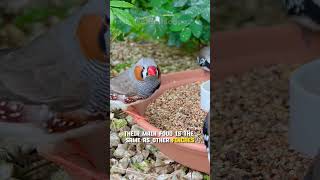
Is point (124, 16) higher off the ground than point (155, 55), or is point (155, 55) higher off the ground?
point (124, 16)

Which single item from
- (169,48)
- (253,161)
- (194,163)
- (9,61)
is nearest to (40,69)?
(9,61)

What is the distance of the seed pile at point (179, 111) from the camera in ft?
5.88

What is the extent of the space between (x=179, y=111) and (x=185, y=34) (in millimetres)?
218

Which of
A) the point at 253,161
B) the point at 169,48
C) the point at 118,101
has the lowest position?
the point at 253,161

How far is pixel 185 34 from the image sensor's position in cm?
177

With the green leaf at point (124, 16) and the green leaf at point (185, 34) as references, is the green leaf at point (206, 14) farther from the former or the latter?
the green leaf at point (124, 16)

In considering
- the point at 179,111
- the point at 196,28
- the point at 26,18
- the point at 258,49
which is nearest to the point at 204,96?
the point at 179,111

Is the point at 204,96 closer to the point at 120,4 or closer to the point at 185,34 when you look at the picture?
the point at 185,34

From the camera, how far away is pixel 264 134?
201 cm

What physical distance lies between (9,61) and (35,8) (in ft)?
0.59

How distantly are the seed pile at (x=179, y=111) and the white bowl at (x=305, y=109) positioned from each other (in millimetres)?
345

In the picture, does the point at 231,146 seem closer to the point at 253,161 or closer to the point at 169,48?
the point at 253,161

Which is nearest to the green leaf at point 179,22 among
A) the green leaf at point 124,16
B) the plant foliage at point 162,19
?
the plant foliage at point 162,19

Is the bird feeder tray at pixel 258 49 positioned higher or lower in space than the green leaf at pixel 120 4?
lower
